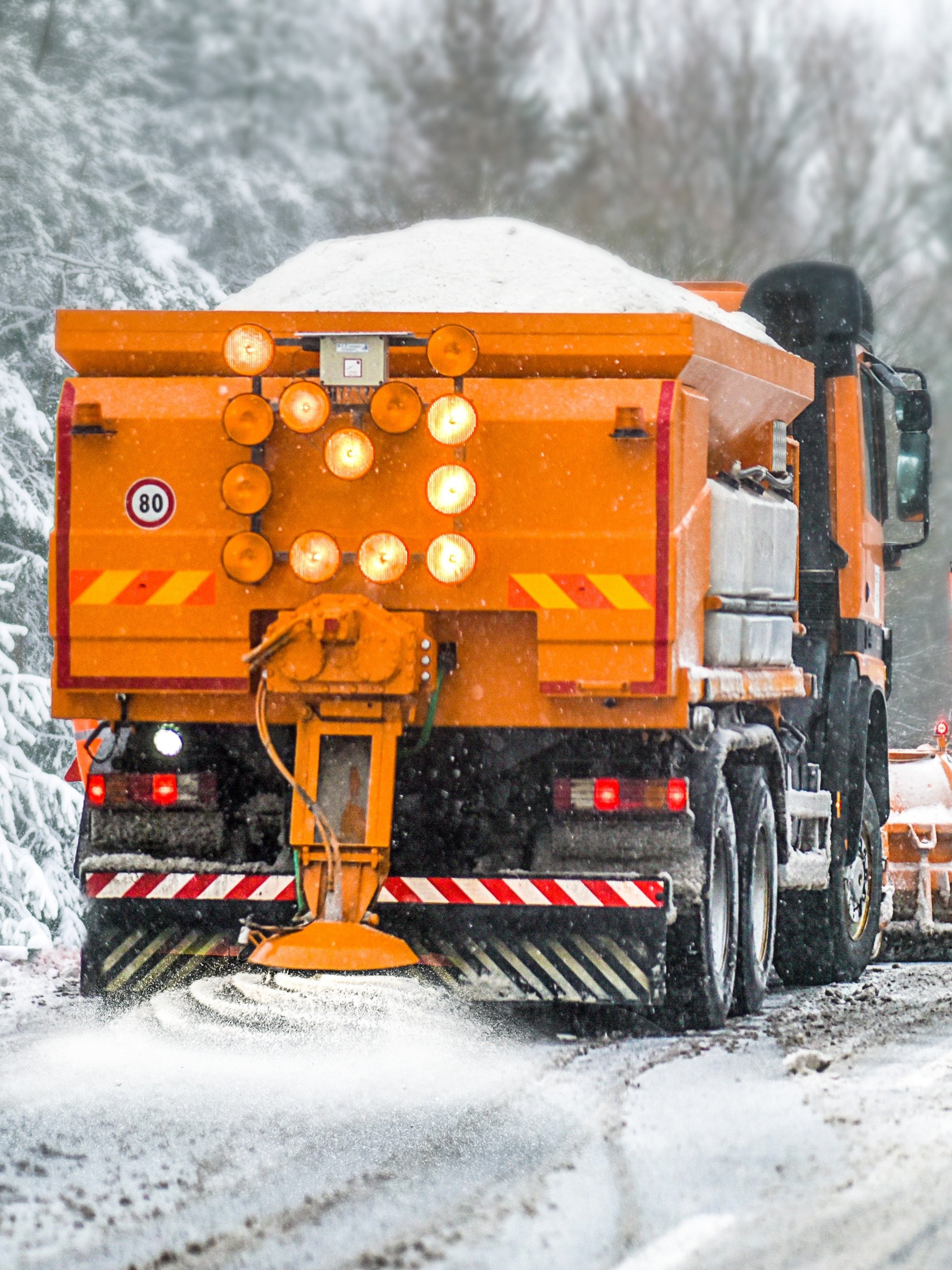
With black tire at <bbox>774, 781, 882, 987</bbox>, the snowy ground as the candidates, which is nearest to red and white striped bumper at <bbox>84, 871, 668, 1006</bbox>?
the snowy ground

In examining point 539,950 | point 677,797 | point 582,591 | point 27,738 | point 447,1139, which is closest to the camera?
point 447,1139

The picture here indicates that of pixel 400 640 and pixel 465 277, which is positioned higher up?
pixel 465 277

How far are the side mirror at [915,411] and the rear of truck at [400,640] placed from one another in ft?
8.96

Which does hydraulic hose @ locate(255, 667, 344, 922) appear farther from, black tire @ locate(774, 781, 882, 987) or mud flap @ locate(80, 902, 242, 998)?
black tire @ locate(774, 781, 882, 987)

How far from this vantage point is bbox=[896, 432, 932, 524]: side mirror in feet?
34.5

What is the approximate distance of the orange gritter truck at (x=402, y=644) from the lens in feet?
24.0

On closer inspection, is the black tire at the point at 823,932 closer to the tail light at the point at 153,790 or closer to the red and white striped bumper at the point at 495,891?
the red and white striped bumper at the point at 495,891

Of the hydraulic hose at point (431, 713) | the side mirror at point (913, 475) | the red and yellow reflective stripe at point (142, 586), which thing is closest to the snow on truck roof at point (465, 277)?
the red and yellow reflective stripe at point (142, 586)

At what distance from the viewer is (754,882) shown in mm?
9031

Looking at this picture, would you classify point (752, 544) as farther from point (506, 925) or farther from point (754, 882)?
point (506, 925)

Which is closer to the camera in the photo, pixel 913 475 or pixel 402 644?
pixel 402 644

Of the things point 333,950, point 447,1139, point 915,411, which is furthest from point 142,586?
point 915,411

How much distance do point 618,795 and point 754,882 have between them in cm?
166

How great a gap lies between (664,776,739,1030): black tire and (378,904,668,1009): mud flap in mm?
356
